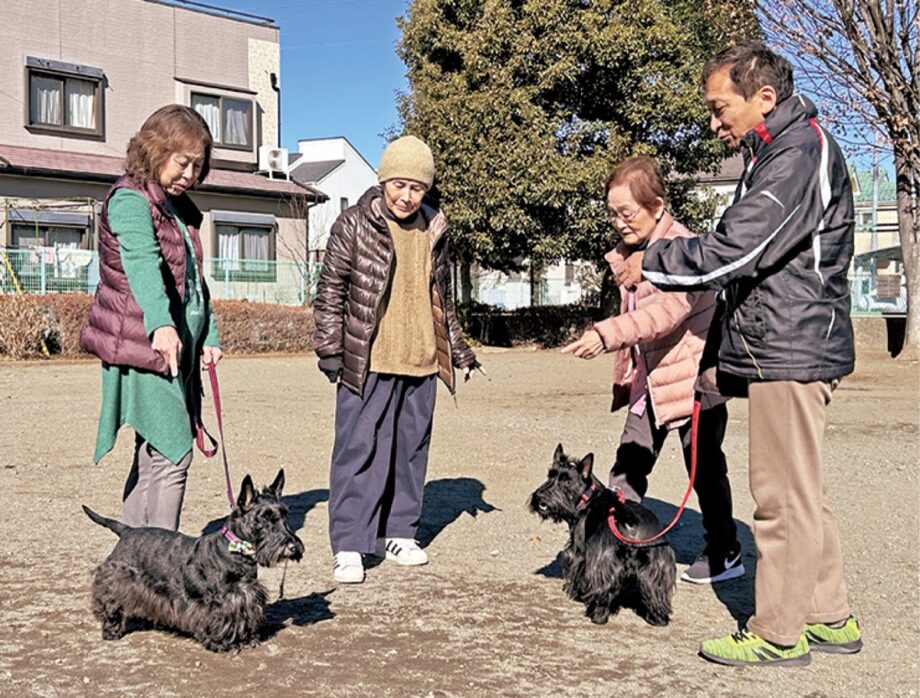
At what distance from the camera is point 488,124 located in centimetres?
2380

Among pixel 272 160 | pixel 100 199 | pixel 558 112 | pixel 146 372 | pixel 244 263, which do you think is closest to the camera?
pixel 146 372

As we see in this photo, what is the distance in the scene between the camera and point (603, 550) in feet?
14.3

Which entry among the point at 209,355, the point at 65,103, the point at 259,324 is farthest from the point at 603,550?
the point at 65,103

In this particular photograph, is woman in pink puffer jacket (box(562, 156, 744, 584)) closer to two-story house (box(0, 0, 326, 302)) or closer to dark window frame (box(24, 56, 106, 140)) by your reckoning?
two-story house (box(0, 0, 326, 302))

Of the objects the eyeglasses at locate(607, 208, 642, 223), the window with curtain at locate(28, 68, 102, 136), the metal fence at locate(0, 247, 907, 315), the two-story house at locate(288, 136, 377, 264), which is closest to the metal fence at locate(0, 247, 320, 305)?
the metal fence at locate(0, 247, 907, 315)

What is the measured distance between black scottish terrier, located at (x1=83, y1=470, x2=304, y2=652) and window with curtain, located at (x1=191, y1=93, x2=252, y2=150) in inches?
1007

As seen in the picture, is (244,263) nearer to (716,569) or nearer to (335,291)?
(335,291)

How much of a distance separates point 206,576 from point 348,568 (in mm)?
1205

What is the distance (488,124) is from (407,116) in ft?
14.8

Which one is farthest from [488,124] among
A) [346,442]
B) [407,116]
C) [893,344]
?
[346,442]

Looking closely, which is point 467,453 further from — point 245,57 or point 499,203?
point 245,57

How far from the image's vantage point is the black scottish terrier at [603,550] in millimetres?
4328

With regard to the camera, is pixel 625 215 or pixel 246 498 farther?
pixel 625 215

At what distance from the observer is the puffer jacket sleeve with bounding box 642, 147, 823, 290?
11.3 ft
